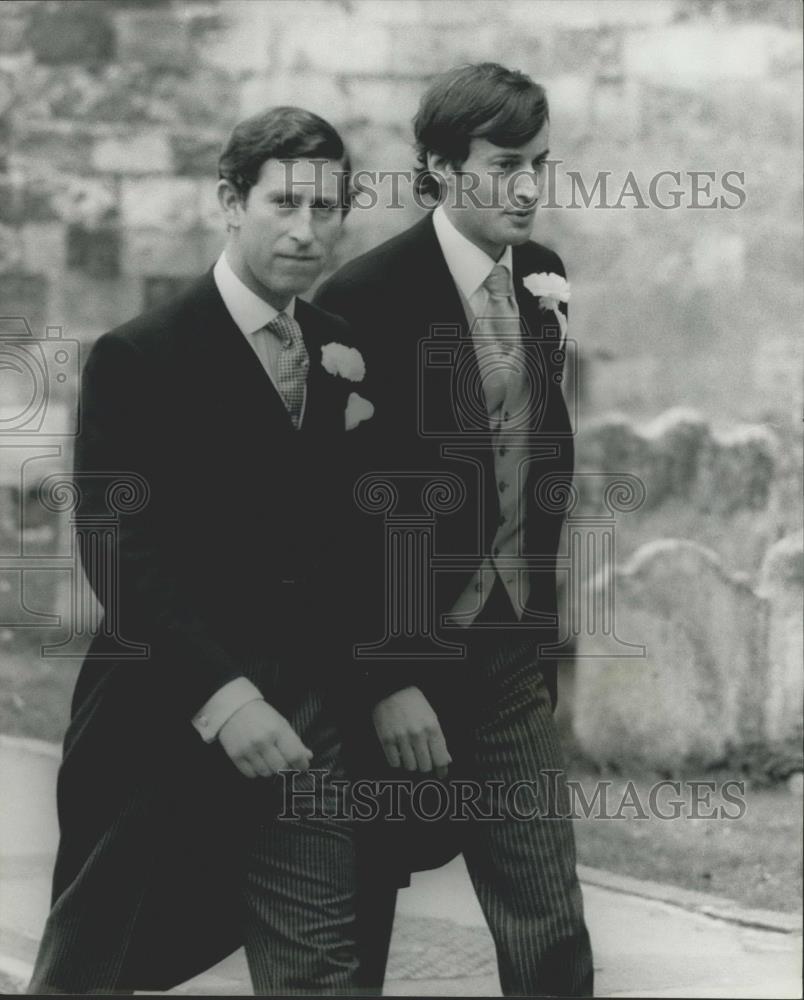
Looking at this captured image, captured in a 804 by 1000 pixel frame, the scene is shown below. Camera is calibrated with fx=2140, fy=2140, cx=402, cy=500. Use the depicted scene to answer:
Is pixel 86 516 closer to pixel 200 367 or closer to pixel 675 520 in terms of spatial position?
pixel 200 367

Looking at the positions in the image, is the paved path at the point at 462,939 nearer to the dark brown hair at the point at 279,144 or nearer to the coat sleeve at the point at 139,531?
the coat sleeve at the point at 139,531

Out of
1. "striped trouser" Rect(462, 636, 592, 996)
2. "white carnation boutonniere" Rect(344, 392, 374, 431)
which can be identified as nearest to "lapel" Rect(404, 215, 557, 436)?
"white carnation boutonniere" Rect(344, 392, 374, 431)

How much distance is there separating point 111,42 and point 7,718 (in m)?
1.44

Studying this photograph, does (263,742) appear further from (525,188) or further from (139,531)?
(525,188)

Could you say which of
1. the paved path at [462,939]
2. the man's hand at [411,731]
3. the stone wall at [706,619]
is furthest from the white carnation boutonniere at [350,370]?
the stone wall at [706,619]

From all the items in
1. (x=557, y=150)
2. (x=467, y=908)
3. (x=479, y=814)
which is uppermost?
(x=557, y=150)

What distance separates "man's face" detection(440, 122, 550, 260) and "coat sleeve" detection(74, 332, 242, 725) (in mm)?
686

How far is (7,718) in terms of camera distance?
4574mm

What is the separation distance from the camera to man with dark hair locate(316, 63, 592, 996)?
3480mm

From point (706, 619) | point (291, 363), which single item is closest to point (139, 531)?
point (291, 363)

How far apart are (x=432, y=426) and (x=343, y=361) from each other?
20 cm

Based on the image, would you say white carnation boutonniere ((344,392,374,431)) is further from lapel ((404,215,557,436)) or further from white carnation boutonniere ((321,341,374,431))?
lapel ((404,215,557,436))

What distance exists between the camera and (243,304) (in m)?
3.45

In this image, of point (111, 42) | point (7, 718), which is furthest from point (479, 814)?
point (111, 42)
